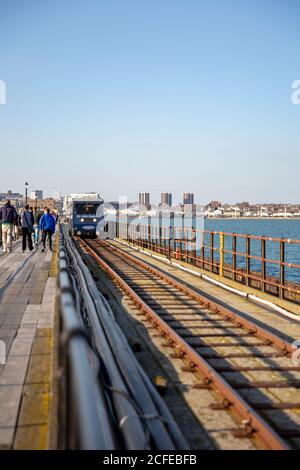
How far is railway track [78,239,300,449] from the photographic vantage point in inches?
196

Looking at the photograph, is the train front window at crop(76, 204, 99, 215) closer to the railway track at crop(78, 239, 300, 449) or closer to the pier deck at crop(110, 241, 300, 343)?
the pier deck at crop(110, 241, 300, 343)

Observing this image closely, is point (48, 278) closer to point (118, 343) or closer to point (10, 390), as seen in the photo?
point (118, 343)

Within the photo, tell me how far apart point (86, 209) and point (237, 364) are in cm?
3480

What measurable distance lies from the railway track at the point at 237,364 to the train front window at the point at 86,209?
1131 inches

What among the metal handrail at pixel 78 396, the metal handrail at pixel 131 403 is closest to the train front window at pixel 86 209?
the metal handrail at pixel 131 403

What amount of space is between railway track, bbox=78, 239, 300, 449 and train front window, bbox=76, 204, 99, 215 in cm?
2873

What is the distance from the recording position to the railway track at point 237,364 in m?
4.97

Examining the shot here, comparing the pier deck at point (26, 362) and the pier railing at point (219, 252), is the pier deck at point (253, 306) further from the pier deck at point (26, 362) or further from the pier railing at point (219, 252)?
the pier deck at point (26, 362)

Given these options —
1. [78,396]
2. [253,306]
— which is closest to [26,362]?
[78,396]

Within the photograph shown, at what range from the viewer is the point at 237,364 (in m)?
7.25

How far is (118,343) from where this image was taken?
691 centimetres

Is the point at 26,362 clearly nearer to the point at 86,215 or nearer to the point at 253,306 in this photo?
the point at 253,306

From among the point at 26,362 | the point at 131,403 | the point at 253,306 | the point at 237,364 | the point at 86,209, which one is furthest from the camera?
the point at 86,209

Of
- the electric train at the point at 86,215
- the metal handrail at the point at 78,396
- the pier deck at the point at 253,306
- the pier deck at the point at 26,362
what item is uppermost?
the electric train at the point at 86,215
